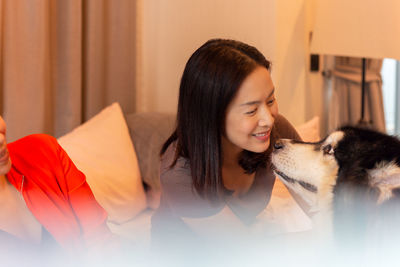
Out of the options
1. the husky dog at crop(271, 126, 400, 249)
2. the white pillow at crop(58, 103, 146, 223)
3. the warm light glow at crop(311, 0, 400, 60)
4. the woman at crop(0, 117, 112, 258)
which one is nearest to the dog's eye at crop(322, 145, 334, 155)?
the husky dog at crop(271, 126, 400, 249)

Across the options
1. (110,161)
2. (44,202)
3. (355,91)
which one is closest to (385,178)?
(44,202)

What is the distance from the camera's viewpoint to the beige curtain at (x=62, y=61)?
4.24 feet

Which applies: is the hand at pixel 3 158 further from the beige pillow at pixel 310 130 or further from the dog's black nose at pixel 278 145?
the beige pillow at pixel 310 130

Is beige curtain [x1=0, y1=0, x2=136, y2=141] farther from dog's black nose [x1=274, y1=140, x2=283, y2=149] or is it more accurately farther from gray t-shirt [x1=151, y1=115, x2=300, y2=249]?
dog's black nose [x1=274, y1=140, x2=283, y2=149]

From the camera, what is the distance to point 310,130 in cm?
105

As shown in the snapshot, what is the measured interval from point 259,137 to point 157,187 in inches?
35.6

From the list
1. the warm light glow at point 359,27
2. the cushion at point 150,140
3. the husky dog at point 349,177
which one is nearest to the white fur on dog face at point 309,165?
the husky dog at point 349,177

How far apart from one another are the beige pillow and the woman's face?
13.6 inches

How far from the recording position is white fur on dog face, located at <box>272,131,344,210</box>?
2.19 feet

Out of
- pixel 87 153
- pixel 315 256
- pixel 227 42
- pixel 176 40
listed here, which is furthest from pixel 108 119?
pixel 315 256

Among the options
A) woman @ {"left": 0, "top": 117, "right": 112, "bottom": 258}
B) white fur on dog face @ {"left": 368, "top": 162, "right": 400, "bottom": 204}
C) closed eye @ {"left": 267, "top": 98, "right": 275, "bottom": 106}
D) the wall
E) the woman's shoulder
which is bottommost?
woman @ {"left": 0, "top": 117, "right": 112, "bottom": 258}

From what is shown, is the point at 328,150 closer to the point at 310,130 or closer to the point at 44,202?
the point at 310,130

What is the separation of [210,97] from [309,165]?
0.20 meters

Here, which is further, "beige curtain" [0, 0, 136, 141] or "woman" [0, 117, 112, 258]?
"beige curtain" [0, 0, 136, 141]
